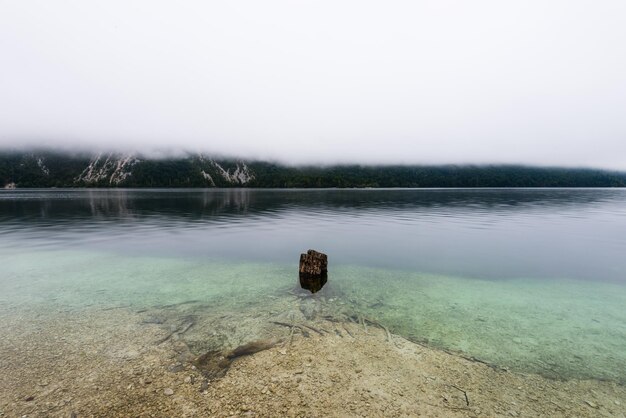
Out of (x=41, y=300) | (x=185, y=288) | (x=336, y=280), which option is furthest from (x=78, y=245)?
(x=336, y=280)

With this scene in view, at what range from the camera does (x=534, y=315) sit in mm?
15211

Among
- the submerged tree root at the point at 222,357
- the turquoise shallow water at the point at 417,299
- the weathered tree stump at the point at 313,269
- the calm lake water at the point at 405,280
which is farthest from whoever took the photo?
the weathered tree stump at the point at 313,269

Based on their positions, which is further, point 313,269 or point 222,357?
point 313,269

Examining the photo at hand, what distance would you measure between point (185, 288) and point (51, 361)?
8.79 m

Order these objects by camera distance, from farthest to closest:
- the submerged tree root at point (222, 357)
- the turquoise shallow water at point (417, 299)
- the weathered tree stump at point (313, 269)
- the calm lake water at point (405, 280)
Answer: the weathered tree stump at point (313, 269), the calm lake water at point (405, 280), the turquoise shallow water at point (417, 299), the submerged tree root at point (222, 357)

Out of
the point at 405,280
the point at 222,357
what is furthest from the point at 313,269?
the point at 222,357

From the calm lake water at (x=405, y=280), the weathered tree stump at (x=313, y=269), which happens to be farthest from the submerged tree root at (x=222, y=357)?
the weathered tree stump at (x=313, y=269)

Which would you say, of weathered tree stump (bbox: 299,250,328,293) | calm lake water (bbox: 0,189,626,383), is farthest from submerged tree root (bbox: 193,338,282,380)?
weathered tree stump (bbox: 299,250,328,293)

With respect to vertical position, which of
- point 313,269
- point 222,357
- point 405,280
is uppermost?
point 313,269

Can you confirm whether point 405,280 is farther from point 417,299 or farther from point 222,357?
point 222,357

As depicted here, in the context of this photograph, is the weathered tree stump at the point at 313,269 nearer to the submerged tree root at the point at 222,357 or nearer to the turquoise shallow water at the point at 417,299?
the turquoise shallow water at the point at 417,299

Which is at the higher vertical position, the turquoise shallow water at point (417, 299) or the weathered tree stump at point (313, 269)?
the weathered tree stump at point (313, 269)

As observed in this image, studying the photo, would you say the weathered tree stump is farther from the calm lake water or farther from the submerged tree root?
the submerged tree root

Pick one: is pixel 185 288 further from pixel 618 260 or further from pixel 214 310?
pixel 618 260
